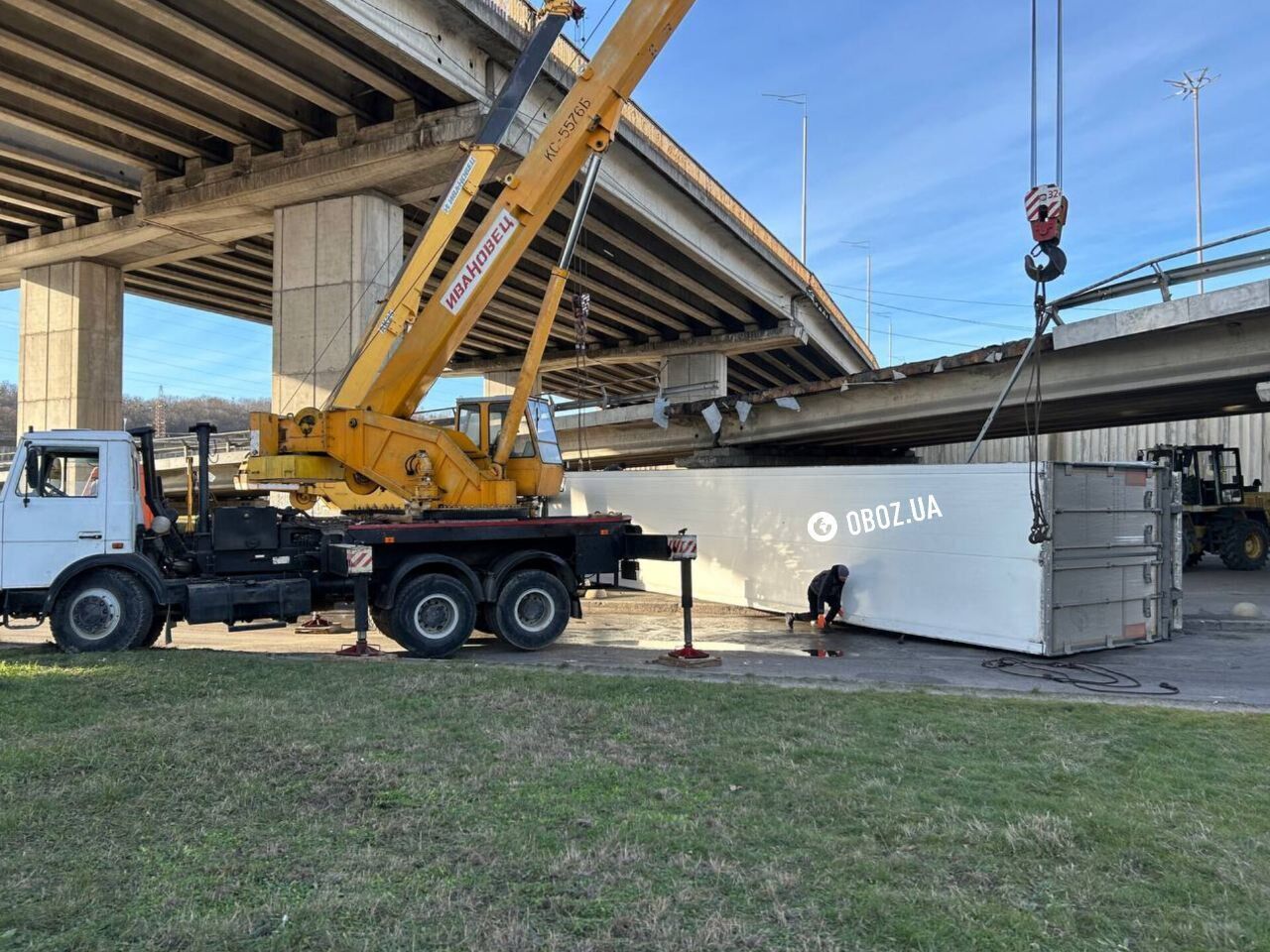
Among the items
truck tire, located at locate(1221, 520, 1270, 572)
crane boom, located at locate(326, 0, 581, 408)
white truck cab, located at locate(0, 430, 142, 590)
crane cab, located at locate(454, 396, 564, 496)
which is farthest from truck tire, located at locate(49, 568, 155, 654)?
truck tire, located at locate(1221, 520, 1270, 572)

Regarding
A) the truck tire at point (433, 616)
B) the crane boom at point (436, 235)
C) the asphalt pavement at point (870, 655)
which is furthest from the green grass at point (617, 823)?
the crane boom at point (436, 235)

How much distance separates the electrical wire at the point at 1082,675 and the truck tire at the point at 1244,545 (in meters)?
15.9

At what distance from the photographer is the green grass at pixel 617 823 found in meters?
3.27

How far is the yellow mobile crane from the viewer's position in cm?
1117

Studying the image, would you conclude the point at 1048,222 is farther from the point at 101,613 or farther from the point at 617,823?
the point at 101,613

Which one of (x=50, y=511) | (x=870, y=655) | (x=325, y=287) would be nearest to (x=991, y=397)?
(x=870, y=655)

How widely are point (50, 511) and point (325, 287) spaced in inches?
382

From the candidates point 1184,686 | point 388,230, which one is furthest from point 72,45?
point 1184,686

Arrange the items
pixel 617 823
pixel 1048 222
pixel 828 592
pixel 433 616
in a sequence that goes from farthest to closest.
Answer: pixel 828 592
pixel 433 616
pixel 1048 222
pixel 617 823

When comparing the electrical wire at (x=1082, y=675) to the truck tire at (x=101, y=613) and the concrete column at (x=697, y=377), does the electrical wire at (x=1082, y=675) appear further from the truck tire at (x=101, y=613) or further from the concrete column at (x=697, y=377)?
the concrete column at (x=697, y=377)

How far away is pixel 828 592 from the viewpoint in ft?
40.3

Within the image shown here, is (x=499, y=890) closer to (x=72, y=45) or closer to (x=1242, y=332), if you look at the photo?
(x=72, y=45)

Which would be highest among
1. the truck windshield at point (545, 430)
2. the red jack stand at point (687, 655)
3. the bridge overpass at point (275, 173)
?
the bridge overpass at point (275, 173)

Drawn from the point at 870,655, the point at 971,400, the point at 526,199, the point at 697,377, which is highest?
the point at 697,377
